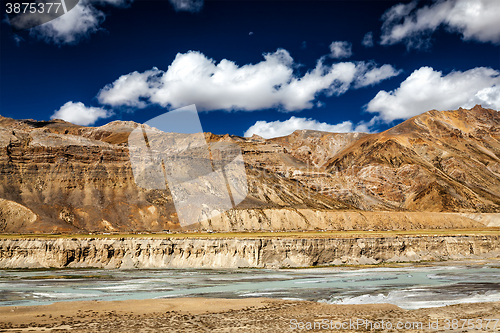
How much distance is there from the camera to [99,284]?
36.2 m

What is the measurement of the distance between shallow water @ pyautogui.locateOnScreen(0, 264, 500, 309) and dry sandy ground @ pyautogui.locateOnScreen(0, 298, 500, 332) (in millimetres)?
2577

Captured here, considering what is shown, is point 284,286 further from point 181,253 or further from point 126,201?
point 126,201

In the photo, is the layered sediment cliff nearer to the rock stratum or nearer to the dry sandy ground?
the dry sandy ground

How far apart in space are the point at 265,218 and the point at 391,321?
84.4 meters

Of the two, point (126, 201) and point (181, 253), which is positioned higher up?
point (126, 201)

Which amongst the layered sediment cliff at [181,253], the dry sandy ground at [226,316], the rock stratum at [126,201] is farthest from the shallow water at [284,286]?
the rock stratum at [126,201]

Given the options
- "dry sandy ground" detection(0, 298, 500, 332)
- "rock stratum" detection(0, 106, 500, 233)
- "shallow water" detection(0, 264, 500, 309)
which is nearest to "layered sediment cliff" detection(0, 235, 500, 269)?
"shallow water" detection(0, 264, 500, 309)

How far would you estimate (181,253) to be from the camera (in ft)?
177

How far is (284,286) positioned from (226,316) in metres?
12.8

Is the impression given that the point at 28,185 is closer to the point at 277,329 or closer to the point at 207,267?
the point at 207,267

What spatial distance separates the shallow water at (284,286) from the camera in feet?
92.5

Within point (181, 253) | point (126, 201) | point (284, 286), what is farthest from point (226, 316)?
point (126, 201)

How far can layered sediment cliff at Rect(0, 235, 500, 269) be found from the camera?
172 ft

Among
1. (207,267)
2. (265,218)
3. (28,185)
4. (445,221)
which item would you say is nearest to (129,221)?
(28,185)
